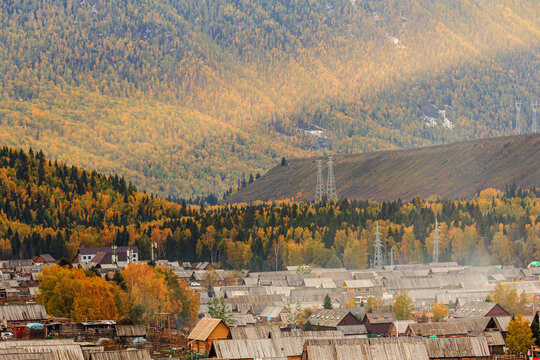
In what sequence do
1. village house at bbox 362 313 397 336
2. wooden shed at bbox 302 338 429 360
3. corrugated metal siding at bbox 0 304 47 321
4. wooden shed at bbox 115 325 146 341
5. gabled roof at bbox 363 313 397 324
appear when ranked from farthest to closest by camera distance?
gabled roof at bbox 363 313 397 324 → village house at bbox 362 313 397 336 → corrugated metal siding at bbox 0 304 47 321 → wooden shed at bbox 115 325 146 341 → wooden shed at bbox 302 338 429 360

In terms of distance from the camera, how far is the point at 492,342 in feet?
392

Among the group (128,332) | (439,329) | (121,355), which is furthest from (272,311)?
(121,355)

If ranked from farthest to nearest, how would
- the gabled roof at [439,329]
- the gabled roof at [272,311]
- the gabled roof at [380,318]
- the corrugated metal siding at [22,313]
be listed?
the gabled roof at [272,311] < the gabled roof at [380,318] < the gabled roof at [439,329] < the corrugated metal siding at [22,313]

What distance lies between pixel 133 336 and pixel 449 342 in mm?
29463

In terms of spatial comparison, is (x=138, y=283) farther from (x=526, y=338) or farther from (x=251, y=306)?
(x=526, y=338)

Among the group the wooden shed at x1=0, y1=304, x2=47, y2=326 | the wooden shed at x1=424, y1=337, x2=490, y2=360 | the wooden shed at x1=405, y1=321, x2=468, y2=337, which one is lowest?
the wooden shed at x1=424, y1=337, x2=490, y2=360

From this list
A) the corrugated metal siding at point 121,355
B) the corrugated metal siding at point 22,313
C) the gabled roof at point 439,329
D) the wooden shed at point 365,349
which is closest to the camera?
the corrugated metal siding at point 121,355

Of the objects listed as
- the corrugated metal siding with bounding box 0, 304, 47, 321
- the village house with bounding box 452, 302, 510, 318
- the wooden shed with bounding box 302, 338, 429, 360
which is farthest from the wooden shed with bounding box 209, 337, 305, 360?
the village house with bounding box 452, 302, 510, 318

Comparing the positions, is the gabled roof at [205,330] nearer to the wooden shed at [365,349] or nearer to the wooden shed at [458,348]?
the wooden shed at [365,349]

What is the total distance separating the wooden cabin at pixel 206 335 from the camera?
107438mm

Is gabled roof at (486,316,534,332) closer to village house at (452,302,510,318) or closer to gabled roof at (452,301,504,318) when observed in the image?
village house at (452,302,510,318)

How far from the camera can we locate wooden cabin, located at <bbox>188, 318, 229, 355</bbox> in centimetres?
10744

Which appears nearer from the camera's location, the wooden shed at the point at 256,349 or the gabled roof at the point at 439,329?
the wooden shed at the point at 256,349

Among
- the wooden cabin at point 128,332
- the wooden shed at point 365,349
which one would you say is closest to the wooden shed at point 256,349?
the wooden shed at point 365,349
